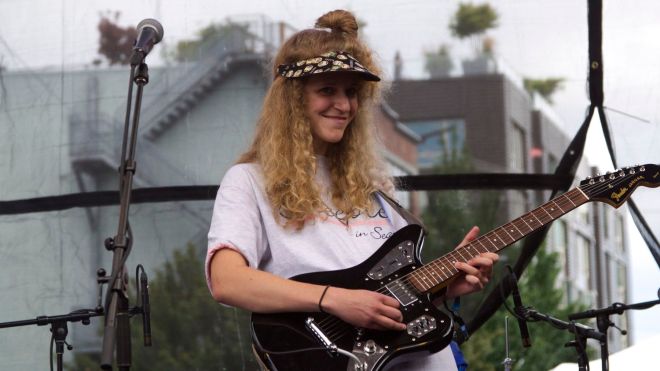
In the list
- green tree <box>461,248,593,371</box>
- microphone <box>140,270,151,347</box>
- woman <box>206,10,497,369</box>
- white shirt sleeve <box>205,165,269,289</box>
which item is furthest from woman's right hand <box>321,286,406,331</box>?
green tree <box>461,248,593,371</box>

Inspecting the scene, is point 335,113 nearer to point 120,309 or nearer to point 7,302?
point 120,309

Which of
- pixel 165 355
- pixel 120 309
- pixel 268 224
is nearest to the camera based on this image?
pixel 120 309

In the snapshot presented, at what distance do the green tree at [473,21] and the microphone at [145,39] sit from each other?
185 centimetres

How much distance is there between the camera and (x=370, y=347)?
2957mm

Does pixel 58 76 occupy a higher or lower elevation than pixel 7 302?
higher

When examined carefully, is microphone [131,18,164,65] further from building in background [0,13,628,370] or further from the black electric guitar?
building in background [0,13,628,370]

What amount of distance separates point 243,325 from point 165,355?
348mm

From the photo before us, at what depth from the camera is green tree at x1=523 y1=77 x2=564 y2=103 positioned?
4832mm

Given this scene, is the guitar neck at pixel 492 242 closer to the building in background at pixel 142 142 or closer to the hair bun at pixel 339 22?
the hair bun at pixel 339 22

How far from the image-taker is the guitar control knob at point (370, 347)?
295 centimetres

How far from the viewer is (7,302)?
480 centimetres

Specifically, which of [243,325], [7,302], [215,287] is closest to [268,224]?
[215,287]

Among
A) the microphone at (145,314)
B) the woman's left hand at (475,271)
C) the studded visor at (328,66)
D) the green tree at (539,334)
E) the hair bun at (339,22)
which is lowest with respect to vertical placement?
the green tree at (539,334)

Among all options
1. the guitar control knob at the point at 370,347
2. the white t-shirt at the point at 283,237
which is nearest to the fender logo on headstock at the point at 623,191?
the white t-shirt at the point at 283,237
